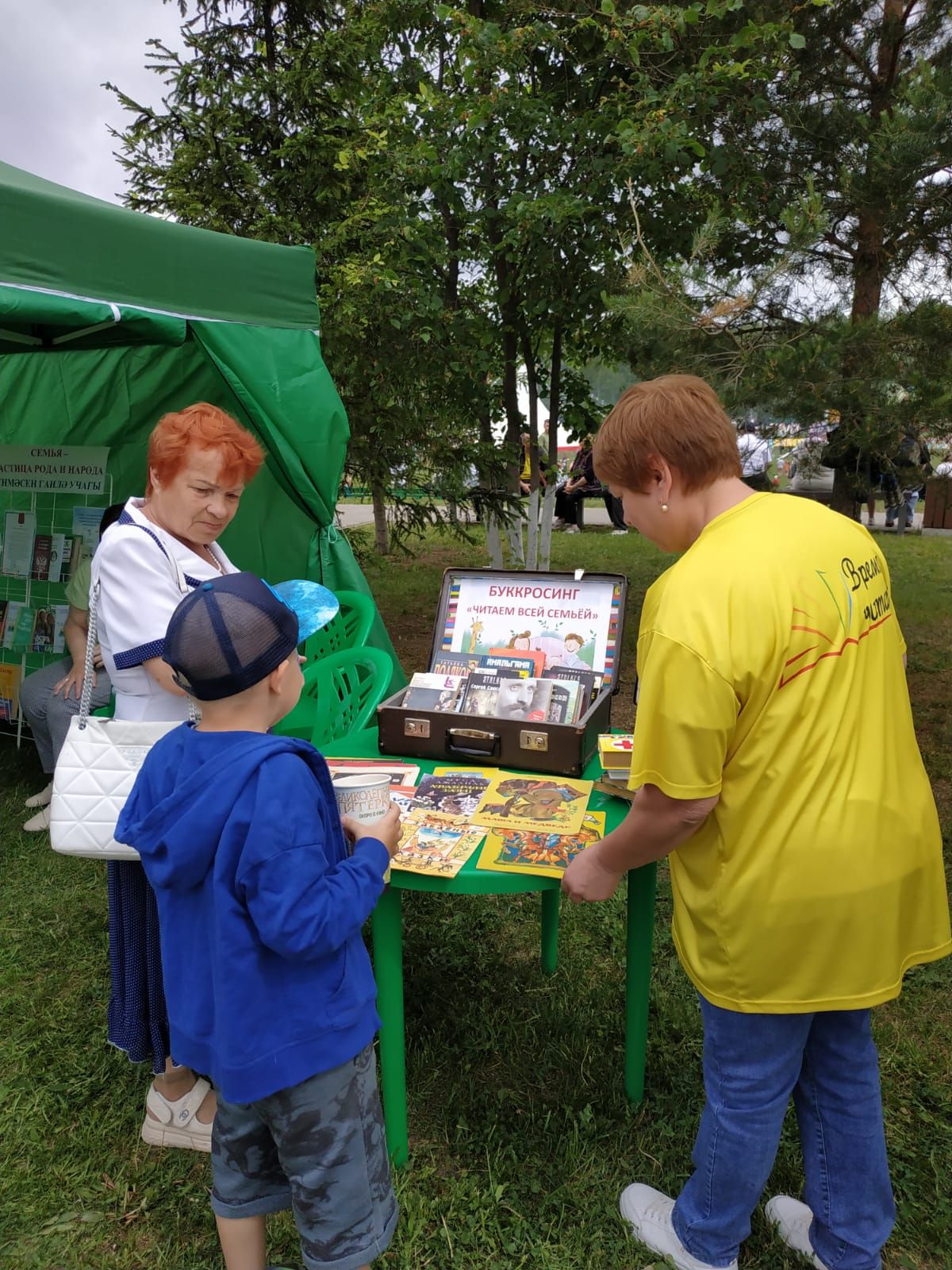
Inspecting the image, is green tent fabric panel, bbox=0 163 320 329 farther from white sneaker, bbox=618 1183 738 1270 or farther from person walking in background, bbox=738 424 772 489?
white sneaker, bbox=618 1183 738 1270

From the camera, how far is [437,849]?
176 cm

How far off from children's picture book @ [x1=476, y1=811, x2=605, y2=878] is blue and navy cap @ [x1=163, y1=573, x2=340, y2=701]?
0.67 metres

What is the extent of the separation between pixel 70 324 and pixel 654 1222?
10.3ft

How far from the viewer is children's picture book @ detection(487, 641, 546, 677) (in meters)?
2.38

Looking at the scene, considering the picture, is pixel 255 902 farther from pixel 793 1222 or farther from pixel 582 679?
pixel 793 1222

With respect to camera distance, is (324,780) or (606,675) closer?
(324,780)

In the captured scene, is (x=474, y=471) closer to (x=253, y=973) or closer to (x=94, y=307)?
(x=94, y=307)

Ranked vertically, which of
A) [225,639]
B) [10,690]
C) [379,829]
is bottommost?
[10,690]

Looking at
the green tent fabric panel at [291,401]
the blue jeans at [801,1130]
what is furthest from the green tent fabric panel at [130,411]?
the blue jeans at [801,1130]

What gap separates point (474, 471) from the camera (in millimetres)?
6199

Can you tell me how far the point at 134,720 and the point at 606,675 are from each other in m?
1.22

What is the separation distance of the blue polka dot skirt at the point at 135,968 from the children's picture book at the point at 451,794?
709mm

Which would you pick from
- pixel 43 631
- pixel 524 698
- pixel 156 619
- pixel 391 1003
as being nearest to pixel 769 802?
pixel 524 698

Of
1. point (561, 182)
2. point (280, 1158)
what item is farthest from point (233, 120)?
point (280, 1158)
